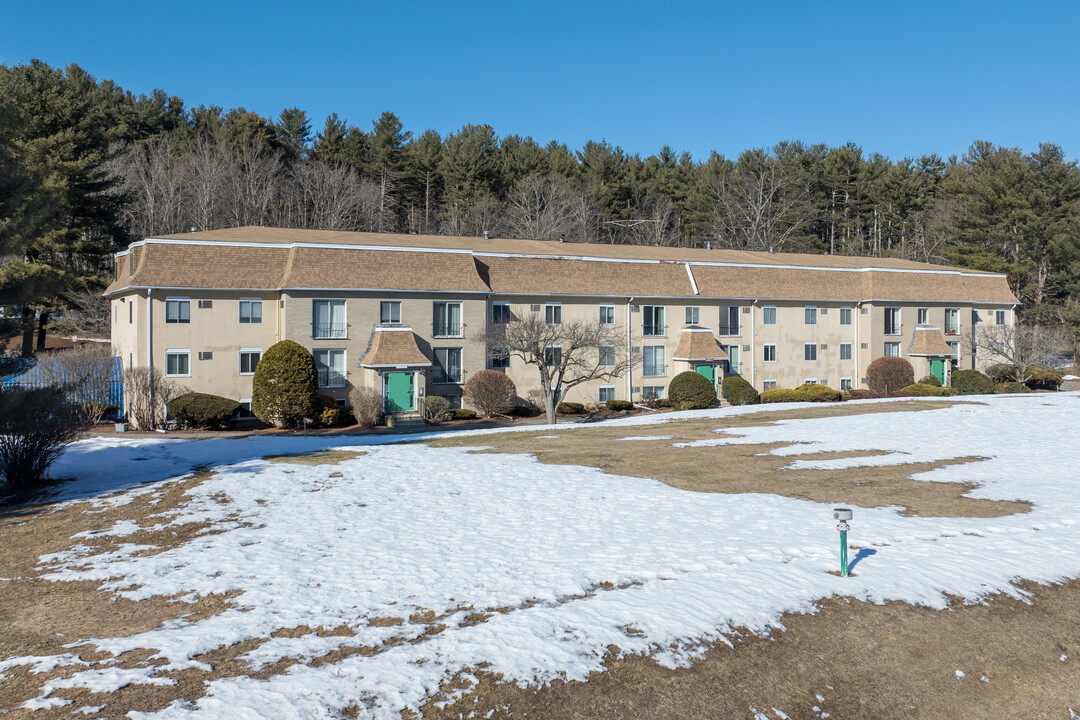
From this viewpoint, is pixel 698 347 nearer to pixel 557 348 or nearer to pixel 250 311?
pixel 557 348

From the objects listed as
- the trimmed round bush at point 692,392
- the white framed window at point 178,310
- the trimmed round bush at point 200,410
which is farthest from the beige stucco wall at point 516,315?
the trimmed round bush at point 692,392

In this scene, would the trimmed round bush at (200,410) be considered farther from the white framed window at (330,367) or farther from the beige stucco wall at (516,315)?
the white framed window at (330,367)

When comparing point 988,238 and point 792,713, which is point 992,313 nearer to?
point 988,238

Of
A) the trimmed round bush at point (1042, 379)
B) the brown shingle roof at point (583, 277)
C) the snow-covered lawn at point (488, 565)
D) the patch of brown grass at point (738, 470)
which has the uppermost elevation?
the brown shingle roof at point (583, 277)

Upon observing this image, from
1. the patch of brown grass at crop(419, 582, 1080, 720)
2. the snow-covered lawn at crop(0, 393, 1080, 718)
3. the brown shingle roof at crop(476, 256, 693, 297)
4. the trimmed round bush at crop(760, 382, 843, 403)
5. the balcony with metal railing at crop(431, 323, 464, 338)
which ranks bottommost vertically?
the patch of brown grass at crop(419, 582, 1080, 720)

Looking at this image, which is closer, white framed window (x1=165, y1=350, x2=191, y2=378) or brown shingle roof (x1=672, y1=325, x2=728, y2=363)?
white framed window (x1=165, y1=350, x2=191, y2=378)

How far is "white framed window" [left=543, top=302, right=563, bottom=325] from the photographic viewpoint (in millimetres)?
40750

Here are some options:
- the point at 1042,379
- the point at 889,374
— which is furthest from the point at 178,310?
the point at 1042,379

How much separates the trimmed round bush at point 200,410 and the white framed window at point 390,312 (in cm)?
772

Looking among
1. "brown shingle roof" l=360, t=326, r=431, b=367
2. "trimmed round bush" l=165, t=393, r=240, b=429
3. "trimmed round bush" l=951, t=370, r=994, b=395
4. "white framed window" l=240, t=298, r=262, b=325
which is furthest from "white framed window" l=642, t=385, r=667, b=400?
"trimmed round bush" l=165, t=393, r=240, b=429

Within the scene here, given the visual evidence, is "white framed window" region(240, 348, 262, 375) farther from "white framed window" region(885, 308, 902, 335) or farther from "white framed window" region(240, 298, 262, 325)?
"white framed window" region(885, 308, 902, 335)

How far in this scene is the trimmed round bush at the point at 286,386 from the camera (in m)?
32.4

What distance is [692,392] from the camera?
39.0 metres

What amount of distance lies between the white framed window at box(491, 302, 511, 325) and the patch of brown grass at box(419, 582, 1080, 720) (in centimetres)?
3067
